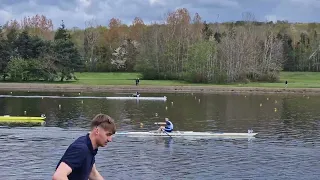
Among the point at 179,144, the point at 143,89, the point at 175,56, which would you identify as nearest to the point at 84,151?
the point at 179,144

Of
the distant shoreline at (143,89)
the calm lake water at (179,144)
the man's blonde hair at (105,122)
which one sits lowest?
the calm lake water at (179,144)

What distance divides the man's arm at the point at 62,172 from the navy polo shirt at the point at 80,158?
0.17ft

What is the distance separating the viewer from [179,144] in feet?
128

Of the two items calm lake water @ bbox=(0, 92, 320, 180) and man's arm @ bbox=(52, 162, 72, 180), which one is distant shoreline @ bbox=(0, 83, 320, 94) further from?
man's arm @ bbox=(52, 162, 72, 180)

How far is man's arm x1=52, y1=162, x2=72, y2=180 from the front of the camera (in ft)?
20.8

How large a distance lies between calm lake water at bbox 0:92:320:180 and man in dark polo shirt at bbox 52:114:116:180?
71.2ft

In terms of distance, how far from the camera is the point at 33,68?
363 ft

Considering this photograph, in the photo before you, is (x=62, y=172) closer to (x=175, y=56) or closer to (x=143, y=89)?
(x=143, y=89)

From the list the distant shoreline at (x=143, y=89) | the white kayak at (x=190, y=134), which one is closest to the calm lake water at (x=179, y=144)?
the white kayak at (x=190, y=134)

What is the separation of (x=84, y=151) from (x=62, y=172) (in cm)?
39

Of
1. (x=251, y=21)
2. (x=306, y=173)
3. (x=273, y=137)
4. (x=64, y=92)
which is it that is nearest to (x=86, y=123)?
(x=273, y=137)

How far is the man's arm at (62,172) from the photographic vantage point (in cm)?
634

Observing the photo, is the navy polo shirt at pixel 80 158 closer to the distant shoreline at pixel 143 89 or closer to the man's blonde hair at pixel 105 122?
the man's blonde hair at pixel 105 122

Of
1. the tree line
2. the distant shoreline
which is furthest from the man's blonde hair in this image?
the tree line
